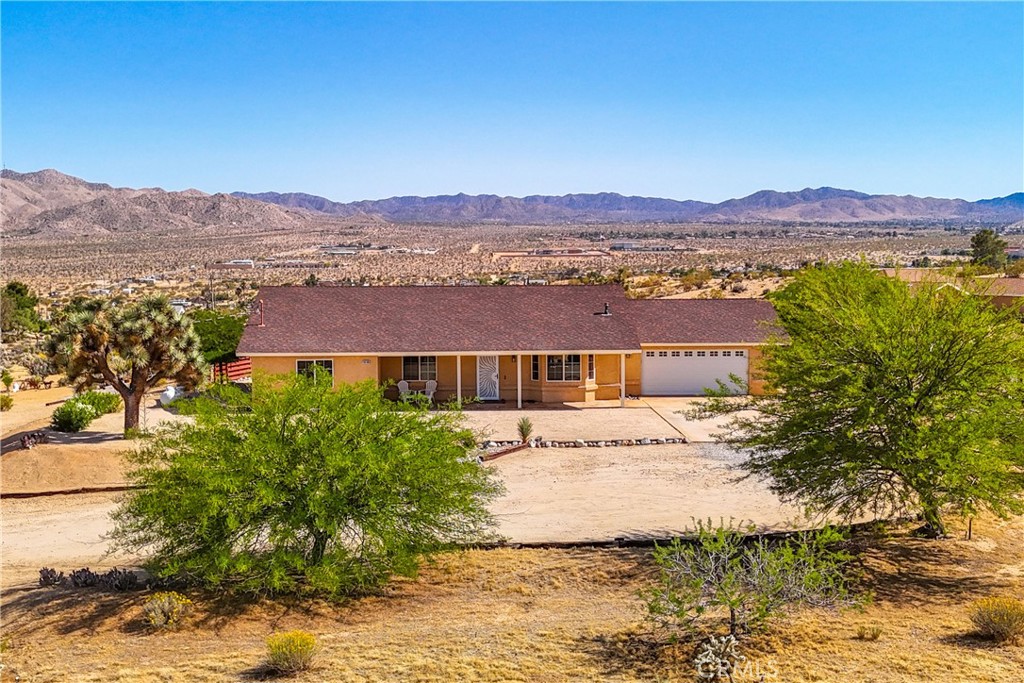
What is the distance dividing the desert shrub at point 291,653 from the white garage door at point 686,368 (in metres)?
23.8

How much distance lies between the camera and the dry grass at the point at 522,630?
→ 40.6 feet

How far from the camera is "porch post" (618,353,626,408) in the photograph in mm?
32875

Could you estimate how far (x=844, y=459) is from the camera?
55.0 ft

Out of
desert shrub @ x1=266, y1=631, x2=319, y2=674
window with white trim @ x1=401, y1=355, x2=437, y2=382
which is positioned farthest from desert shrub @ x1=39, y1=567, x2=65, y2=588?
window with white trim @ x1=401, y1=355, x2=437, y2=382

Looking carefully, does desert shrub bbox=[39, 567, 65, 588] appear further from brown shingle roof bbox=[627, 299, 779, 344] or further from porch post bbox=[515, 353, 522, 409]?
brown shingle roof bbox=[627, 299, 779, 344]

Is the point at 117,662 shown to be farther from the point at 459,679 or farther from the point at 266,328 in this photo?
the point at 266,328

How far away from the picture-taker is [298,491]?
15023mm

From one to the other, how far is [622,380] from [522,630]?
19507mm

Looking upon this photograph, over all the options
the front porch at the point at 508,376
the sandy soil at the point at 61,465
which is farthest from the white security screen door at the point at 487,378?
the sandy soil at the point at 61,465

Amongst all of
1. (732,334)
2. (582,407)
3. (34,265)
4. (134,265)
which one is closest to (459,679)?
(582,407)

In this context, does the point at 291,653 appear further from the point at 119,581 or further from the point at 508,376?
the point at 508,376

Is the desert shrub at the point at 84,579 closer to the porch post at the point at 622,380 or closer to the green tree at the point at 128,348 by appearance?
the green tree at the point at 128,348

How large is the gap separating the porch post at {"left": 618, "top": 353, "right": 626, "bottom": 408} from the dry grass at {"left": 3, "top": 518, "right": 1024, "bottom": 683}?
15.2 meters

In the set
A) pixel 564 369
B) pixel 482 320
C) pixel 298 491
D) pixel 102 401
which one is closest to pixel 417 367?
pixel 482 320
